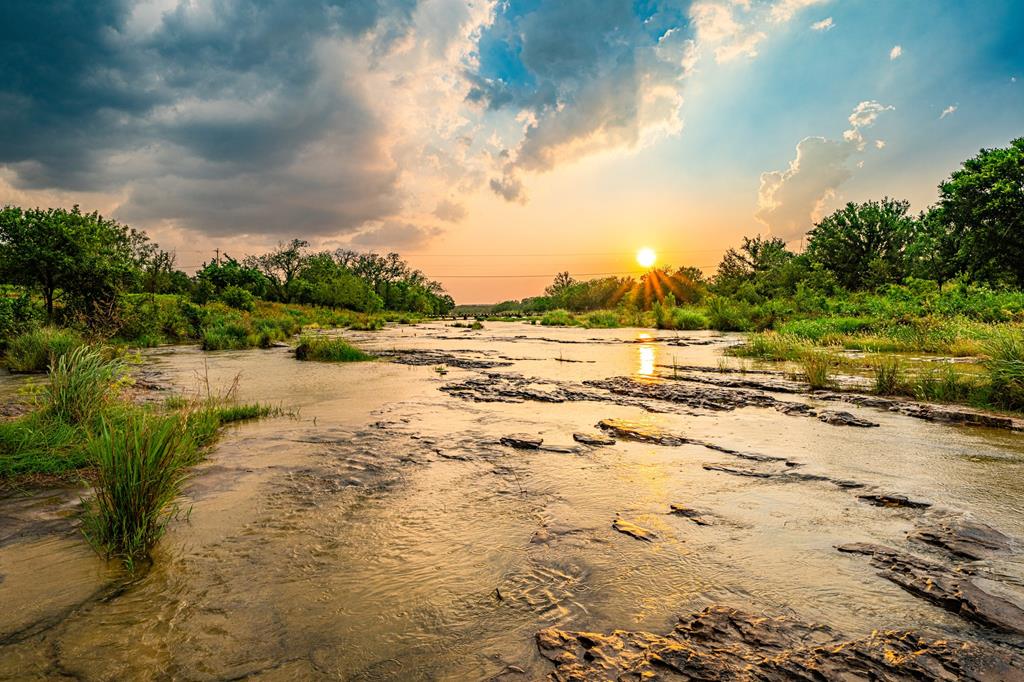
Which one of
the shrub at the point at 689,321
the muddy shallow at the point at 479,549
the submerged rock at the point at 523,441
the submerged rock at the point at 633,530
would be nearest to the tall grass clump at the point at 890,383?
the muddy shallow at the point at 479,549

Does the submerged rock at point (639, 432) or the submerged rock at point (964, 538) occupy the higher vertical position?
the submerged rock at point (639, 432)

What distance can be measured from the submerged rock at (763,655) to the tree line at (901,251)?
35.5m

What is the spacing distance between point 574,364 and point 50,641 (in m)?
14.2

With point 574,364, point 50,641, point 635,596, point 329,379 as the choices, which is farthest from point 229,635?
point 574,364

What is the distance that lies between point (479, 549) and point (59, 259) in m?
22.8

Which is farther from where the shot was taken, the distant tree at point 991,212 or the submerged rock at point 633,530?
the distant tree at point 991,212

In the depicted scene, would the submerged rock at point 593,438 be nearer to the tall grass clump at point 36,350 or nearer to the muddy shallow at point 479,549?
the muddy shallow at point 479,549

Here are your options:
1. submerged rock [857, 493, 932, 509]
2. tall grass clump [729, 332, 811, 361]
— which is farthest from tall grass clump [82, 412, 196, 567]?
tall grass clump [729, 332, 811, 361]

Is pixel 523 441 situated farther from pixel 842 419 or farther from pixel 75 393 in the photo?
pixel 75 393

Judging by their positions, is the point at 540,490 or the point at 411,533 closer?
the point at 411,533

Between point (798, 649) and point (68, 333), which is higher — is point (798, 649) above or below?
below

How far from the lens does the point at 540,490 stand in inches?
185

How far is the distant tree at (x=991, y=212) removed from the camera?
28.1m

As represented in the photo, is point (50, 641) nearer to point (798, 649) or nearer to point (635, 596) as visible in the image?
point (635, 596)
